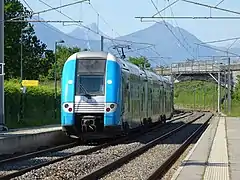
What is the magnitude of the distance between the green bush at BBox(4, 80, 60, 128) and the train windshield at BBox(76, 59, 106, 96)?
11904 millimetres

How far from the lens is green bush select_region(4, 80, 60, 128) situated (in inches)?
1515

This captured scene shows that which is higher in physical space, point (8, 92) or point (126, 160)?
point (8, 92)

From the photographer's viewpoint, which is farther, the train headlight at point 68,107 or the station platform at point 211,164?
the train headlight at point 68,107

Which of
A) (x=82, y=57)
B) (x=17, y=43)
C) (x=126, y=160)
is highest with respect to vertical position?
(x=17, y=43)

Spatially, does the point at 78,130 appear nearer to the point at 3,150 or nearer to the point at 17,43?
the point at 3,150

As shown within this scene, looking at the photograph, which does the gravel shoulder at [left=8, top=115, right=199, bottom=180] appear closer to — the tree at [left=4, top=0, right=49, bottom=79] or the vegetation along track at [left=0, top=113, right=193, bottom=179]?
the vegetation along track at [left=0, top=113, right=193, bottom=179]

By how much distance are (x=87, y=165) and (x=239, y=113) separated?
6106 centimetres

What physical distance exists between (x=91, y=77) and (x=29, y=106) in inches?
788

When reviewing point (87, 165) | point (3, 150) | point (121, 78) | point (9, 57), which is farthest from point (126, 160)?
point (9, 57)

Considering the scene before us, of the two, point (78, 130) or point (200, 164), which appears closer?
point (200, 164)

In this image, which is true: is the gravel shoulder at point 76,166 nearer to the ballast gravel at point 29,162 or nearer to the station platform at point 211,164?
the ballast gravel at point 29,162

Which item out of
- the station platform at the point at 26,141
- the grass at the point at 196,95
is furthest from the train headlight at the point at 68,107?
the grass at the point at 196,95

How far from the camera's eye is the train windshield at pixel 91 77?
2380 cm

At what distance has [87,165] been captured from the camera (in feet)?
55.4
